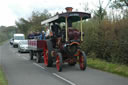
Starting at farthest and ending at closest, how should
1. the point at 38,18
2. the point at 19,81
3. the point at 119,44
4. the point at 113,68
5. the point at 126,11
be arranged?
1. the point at 38,18
2. the point at 126,11
3. the point at 119,44
4. the point at 113,68
5. the point at 19,81

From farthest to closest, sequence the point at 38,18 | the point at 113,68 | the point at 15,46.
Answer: the point at 38,18 < the point at 15,46 < the point at 113,68

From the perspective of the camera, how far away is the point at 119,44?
1409cm

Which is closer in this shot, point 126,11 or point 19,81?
point 19,81

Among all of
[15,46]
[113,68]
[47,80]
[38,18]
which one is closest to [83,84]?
[47,80]

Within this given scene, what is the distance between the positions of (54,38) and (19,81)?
16.5ft

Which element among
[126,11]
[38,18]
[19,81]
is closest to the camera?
[19,81]

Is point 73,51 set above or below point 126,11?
below

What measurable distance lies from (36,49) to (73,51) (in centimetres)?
474

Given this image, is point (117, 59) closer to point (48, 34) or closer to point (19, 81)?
point (48, 34)

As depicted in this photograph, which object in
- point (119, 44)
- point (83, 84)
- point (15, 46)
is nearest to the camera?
point (83, 84)

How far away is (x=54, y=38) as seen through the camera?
14531mm

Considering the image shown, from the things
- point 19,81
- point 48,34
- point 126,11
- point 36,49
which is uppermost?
point 126,11

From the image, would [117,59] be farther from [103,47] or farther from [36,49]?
[36,49]

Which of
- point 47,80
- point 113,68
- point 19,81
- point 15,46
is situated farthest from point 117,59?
point 15,46
